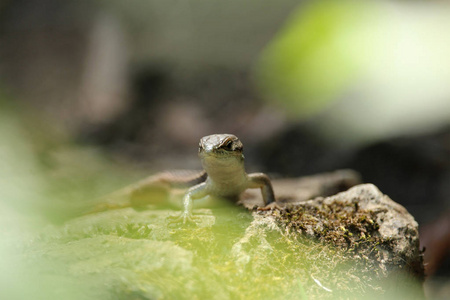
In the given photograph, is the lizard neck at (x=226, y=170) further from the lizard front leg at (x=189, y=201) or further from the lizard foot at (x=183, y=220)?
the lizard foot at (x=183, y=220)

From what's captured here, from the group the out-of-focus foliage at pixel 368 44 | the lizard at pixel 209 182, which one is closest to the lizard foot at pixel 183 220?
the lizard at pixel 209 182

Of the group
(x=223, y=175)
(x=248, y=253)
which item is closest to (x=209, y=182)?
(x=223, y=175)

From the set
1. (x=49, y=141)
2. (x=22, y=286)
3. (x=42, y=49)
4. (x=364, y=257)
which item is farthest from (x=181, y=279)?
(x=42, y=49)

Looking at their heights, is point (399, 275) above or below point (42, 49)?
below

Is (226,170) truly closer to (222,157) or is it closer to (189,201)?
(222,157)

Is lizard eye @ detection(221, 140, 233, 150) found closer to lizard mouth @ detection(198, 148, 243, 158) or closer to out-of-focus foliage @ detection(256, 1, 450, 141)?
lizard mouth @ detection(198, 148, 243, 158)

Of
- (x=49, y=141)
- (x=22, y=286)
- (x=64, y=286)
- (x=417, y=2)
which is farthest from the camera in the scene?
(x=49, y=141)

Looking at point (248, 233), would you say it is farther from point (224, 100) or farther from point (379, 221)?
point (224, 100)
